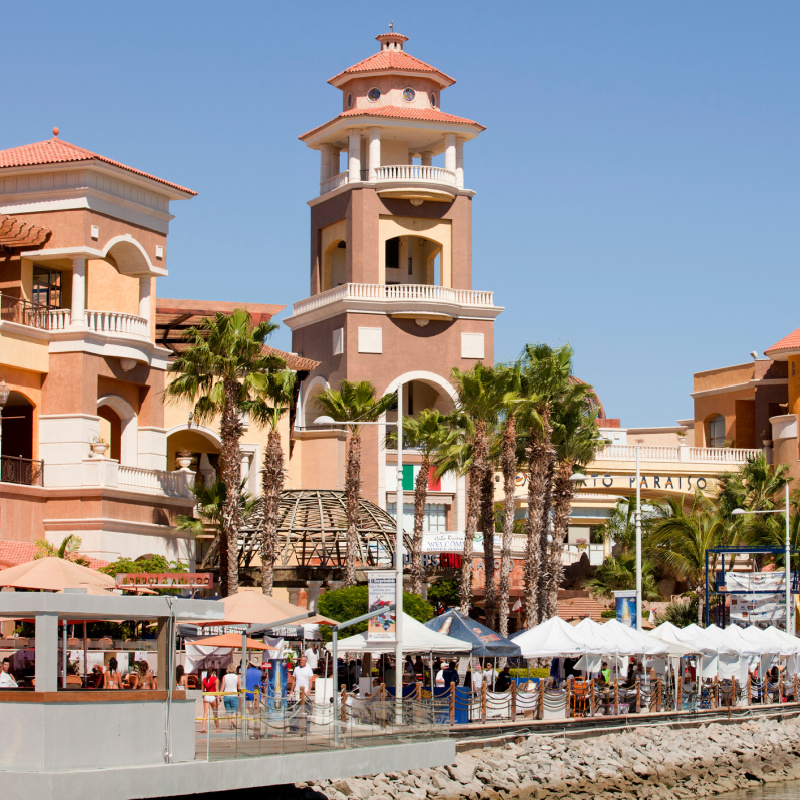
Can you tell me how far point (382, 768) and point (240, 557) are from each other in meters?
25.6

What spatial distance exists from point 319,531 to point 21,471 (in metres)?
11.7

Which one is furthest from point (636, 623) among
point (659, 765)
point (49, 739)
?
point (49, 739)

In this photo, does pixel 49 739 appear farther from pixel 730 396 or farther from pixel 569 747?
pixel 730 396

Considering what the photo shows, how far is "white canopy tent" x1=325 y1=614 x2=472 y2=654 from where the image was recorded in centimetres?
3136

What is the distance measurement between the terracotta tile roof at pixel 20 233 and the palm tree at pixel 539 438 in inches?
584

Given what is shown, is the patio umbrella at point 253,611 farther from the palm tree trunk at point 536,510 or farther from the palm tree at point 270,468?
the palm tree trunk at point 536,510

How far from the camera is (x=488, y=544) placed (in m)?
45.9

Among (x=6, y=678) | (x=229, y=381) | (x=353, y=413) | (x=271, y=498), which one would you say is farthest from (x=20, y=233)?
(x=6, y=678)

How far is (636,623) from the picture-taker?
41.7 meters

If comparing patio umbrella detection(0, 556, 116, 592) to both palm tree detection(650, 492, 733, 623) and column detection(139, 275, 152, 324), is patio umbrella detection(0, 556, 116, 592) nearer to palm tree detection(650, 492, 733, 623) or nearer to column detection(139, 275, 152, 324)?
column detection(139, 275, 152, 324)

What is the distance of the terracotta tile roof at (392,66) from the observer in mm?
64438

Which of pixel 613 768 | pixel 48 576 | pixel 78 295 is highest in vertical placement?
pixel 78 295

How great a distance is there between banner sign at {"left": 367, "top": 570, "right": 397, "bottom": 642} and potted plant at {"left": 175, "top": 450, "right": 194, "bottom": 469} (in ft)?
56.9

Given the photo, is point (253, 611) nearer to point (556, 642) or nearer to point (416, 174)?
point (556, 642)
